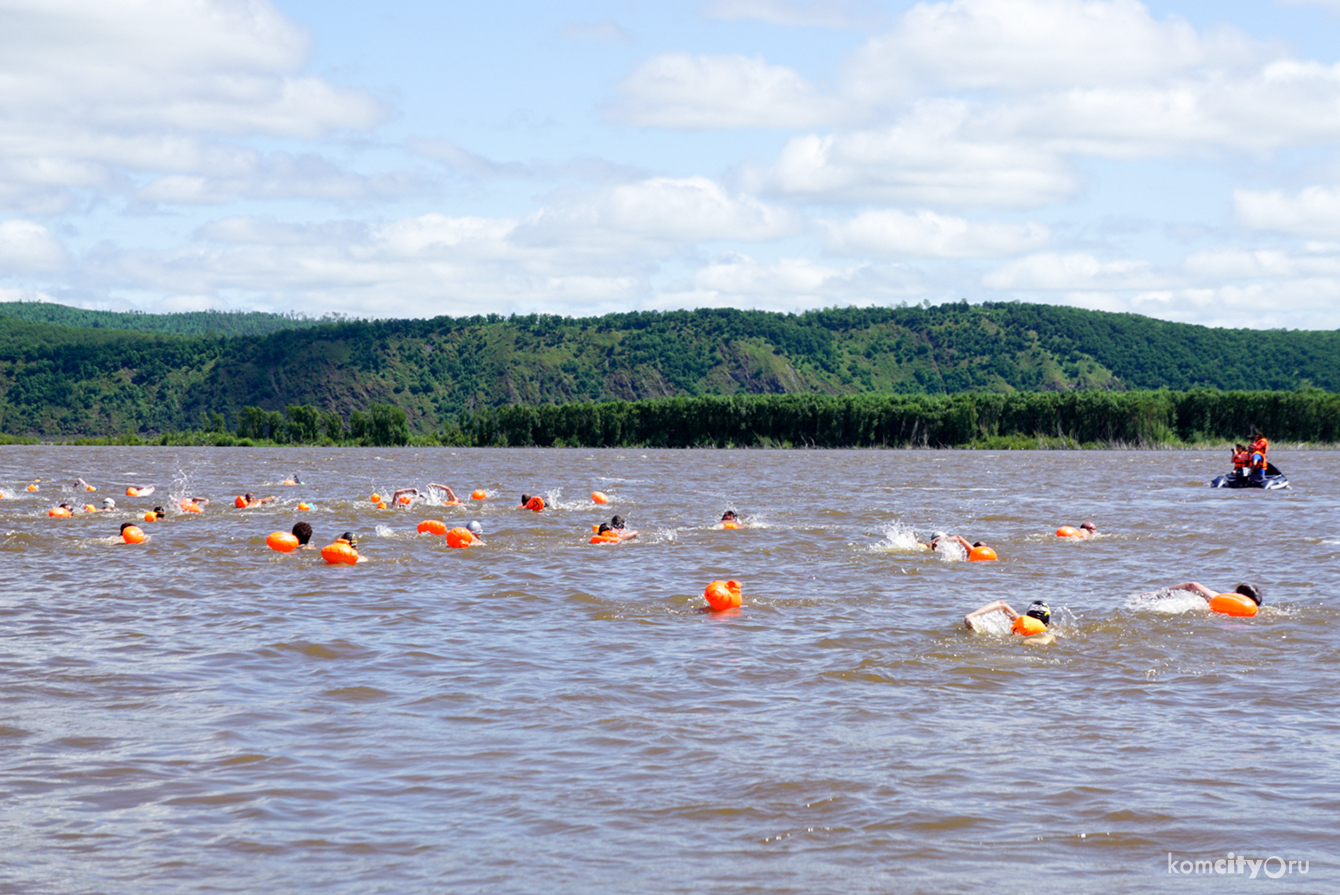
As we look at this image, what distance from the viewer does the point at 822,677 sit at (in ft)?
38.1

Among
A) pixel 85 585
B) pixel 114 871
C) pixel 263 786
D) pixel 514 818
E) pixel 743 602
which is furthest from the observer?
pixel 85 585

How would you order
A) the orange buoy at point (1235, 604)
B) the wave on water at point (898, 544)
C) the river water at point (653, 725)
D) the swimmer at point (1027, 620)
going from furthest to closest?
the wave on water at point (898, 544), the orange buoy at point (1235, 604), the swimmer at point (1027, 620), the river water at point (653, 725)

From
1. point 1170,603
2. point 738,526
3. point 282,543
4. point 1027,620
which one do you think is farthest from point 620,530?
point 1027,620

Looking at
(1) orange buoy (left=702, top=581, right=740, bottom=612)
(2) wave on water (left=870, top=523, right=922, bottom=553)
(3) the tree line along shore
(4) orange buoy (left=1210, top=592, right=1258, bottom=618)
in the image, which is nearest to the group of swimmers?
(4) orange buoy (left=1210, top=592, right=1258, bottom=618)

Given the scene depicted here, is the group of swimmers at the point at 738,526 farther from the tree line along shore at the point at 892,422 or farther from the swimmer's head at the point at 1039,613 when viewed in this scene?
the tree line along shore at the point at 892,422

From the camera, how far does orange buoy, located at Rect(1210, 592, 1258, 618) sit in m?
15.1

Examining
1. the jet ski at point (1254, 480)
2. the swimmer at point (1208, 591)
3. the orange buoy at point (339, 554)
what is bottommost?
the orange buoy at point (339, 554)

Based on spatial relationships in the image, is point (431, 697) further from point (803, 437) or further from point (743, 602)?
point (803, 437)

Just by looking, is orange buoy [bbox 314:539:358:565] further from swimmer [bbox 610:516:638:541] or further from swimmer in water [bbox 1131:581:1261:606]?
swimmer in water [bbox 1131:581:1261:606]

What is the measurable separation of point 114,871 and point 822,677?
21.9 feet

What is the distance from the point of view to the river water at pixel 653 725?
22.8 ft

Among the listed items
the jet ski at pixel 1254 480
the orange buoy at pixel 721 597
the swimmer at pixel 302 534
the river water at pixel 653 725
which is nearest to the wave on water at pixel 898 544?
the river water at pixel 653 725

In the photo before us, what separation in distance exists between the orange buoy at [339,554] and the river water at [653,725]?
1.79ft

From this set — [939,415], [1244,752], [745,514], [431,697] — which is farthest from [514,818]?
[939,415]
